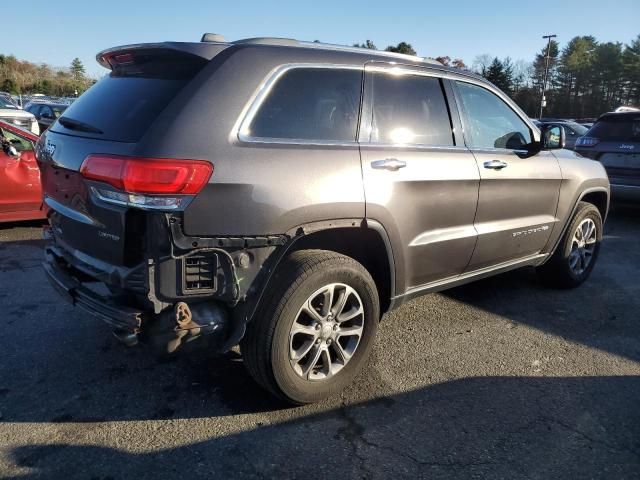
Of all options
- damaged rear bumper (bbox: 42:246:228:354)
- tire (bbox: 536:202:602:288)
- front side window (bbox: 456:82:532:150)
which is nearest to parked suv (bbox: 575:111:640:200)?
tire (bbox: 536:202:602:288)

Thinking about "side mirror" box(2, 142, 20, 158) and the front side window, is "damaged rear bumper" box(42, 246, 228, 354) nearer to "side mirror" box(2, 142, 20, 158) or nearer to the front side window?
A: the front side window

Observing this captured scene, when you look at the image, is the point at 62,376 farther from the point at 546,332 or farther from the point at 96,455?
the point at 546,332

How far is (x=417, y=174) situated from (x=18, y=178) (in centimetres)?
525

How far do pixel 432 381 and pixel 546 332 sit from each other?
1.36m

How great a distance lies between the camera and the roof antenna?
9.25 feet

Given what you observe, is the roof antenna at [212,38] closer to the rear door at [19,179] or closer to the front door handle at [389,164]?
the front door handle at [389,164]

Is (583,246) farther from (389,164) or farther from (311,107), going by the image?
(311,107)

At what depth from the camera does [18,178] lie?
20.5ft

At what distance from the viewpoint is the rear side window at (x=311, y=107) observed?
264 cm

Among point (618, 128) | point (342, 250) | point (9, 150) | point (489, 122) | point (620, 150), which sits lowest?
point (342, 250)

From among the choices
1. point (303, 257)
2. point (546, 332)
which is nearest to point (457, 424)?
point (303, 257)

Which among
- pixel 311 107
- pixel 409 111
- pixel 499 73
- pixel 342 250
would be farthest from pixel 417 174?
pixel 499 73

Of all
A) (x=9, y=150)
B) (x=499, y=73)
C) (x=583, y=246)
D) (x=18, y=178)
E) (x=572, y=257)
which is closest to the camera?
(x=572, y=257)

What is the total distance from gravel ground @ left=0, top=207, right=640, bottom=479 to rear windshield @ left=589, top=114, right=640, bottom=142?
495cm
